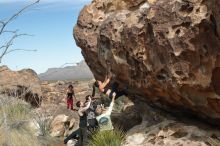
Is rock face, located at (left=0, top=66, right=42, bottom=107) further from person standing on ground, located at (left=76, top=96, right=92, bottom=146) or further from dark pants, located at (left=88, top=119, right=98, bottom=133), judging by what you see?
dark pants, located at (left=88, top=119, right=98, bottom=133)

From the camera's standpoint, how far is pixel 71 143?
49.2ft

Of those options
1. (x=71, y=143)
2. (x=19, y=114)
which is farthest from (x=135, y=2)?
(x=19, y=114)

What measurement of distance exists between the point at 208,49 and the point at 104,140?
13.8ft

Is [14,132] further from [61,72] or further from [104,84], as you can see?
[61,72]

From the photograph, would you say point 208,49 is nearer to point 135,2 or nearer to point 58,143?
point 135,2

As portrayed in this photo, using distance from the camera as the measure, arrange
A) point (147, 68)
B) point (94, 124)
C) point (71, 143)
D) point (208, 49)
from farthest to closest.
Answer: point (71, 143) < point (94, 124) < point (147, 68) < point (208, 49)

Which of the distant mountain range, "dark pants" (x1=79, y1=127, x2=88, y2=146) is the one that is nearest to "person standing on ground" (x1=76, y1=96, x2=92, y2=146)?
"dark pants" (x1=79, y1=127, x2=88, y2=146)

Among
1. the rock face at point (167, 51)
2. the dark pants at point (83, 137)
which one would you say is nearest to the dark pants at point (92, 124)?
the dark pants at point (83, 137)

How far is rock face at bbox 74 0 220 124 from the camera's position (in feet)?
31.3

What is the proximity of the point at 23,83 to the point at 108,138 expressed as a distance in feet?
36.3

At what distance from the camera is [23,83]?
22812 mm

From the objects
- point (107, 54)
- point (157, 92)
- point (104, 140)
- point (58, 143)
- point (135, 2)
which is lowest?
point (58, 143)

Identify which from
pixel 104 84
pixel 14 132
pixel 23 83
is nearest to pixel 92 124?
pixel 104 84

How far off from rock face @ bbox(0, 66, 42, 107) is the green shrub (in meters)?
8.75
